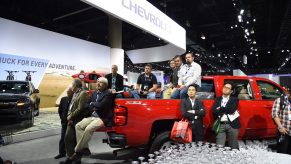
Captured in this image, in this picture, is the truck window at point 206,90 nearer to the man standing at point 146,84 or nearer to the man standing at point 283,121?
the man standing at point 283,121

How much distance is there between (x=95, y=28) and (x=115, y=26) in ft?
20.4

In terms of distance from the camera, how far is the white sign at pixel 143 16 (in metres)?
7.07

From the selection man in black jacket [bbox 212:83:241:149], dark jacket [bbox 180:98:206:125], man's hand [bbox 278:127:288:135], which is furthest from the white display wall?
man's hand [bbox 278:127:288:135]

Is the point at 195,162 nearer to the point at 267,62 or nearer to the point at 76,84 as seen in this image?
the point at 76,84

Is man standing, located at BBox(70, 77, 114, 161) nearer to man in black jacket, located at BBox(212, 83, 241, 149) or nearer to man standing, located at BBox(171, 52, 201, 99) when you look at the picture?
man standing, located at BBox(171, 52, 201, 99)

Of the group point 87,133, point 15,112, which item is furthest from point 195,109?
point 15,112

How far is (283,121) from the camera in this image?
454cm

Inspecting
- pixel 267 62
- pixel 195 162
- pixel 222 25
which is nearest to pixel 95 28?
pixel 222 25

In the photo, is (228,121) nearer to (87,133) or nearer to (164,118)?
(164,118)

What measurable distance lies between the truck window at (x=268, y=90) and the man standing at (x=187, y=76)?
53.3 inches

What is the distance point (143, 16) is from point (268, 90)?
4.38 meters

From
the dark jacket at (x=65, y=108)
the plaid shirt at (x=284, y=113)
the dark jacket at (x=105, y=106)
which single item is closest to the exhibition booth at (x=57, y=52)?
the dark jacket at (x=65, y=108)

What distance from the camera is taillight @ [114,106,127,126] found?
4609 mm

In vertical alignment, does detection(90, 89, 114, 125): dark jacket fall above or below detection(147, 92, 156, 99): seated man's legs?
below
